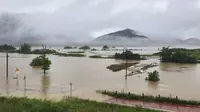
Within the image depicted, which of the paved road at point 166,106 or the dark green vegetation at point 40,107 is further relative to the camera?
the paved road at point 166,106

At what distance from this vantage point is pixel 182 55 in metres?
31.8

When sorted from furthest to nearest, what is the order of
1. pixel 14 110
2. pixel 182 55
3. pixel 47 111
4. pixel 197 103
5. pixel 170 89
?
pixel 182 55 → pixel 170 89 → pixel 197 103 → pixel 47 111 → pixel 14 110

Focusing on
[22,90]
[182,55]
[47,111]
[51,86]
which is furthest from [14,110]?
[182,55]

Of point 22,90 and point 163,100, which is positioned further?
point 22,90

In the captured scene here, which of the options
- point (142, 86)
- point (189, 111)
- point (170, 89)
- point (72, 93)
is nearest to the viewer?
point (189, 111)

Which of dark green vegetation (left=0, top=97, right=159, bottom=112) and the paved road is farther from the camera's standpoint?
the paved road

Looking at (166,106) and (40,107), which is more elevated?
(40,107)

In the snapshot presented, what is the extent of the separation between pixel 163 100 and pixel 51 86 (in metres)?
6.68

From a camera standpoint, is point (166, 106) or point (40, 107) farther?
point (166, 106)

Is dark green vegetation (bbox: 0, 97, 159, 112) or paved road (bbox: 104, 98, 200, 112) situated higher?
dark green vegetation (bbox: 0, 97, 159, 112)

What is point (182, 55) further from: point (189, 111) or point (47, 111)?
point (47, 111)

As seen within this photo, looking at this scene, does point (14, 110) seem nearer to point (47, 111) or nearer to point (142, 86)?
point (47, 111)

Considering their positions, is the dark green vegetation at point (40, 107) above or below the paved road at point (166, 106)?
above

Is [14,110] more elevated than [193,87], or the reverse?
[14,110]
